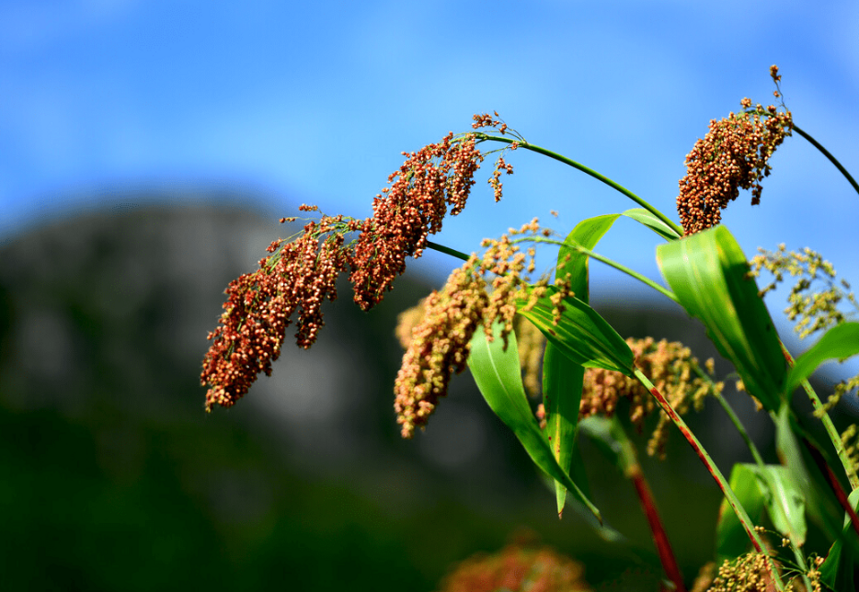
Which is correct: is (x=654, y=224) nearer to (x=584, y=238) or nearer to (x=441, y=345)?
(x=584, y=238)

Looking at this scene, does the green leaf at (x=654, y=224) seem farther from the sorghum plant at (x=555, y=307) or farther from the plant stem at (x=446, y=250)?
the plant stem at (x=446, y=250)

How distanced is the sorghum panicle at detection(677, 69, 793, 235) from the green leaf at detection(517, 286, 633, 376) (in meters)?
0.24

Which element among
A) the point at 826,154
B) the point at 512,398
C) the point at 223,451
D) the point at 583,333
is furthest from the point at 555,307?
the point at 223,451

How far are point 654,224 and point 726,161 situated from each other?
5.9 inches

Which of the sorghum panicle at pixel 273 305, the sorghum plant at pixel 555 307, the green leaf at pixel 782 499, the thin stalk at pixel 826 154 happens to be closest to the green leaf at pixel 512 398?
the sorghum plant at pixel 555 307

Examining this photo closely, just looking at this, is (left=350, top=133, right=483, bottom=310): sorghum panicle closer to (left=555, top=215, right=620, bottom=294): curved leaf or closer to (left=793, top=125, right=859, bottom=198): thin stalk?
(left=555, top=215, right=620, bottom=294): curved leaf

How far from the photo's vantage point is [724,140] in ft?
3.59

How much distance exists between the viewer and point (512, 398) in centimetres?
110

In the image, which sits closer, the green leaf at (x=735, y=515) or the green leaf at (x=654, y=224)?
the green leaf at (x=654, y=224)

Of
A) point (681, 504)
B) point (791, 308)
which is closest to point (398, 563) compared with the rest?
point (681, 504)

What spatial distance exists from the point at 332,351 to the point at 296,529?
5.14ft

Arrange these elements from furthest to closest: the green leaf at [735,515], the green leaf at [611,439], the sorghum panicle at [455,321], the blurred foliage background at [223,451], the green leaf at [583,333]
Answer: the blurred foliage background at [223,451] < the green leaf at [611,439] < the green leaf at [735,515] < the green leaf at [583,333] < the sorghum panicle at [455,321]

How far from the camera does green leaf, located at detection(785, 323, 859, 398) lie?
780 millimetres

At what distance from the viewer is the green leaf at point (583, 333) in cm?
100
